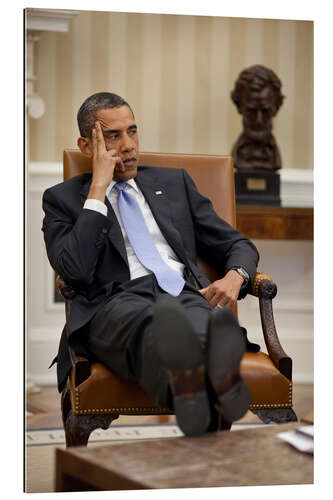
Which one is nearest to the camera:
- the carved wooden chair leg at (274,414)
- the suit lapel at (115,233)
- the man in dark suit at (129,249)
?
the man in dark suit at (129,249)

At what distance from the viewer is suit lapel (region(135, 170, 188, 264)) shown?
7.91 ft

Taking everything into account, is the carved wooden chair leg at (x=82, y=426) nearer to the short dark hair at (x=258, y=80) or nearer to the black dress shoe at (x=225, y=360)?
the black dress shoe at (x=225, y=360)

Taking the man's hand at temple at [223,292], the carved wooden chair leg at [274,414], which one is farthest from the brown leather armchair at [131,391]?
the man's hand at temple at [223,292]

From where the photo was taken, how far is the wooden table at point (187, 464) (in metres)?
1.39

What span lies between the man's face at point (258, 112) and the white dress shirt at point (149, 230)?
63.0 inches

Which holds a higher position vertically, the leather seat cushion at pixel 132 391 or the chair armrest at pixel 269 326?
the chair armrest at pixel 269 326

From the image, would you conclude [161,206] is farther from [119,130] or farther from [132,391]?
[132,391]

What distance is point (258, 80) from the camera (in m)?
3.88

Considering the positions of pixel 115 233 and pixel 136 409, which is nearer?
pixel 136 409

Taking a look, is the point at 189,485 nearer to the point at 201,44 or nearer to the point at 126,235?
the point at 126,235

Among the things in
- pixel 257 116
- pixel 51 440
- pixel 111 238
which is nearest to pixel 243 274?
pixel 111 238

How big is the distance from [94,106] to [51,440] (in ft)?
4.96
